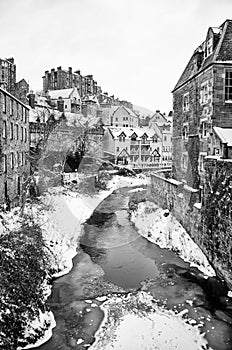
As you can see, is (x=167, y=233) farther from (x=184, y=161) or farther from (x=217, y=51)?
(x=217, y=51)

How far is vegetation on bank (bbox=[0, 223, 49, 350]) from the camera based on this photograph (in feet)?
44.4

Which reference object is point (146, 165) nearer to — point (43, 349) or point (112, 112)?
point (112, 112)

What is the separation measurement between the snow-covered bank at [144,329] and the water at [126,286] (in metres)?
0.44

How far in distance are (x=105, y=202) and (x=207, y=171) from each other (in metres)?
20.4

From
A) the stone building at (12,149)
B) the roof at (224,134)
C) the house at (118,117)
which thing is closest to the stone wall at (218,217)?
the roof at (224,134)

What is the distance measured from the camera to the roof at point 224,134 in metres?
21.5

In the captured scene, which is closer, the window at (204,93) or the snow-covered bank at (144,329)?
the snow-covered bank at (144,329)

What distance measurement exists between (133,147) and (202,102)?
45.3 m

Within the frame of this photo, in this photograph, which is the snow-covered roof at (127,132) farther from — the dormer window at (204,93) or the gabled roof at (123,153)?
the dormer window at (204,93)

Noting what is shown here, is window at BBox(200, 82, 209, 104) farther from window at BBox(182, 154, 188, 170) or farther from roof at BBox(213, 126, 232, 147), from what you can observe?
window at BBox(182, 154, 188, 170)

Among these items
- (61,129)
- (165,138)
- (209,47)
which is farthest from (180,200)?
(165,138)

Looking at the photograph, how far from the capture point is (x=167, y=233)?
84.2ft

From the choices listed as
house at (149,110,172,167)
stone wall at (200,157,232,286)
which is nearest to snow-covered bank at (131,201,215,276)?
stone wall at (200,157,232,286)

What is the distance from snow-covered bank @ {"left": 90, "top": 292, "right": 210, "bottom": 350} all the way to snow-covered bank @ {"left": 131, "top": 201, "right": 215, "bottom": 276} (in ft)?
17.3
